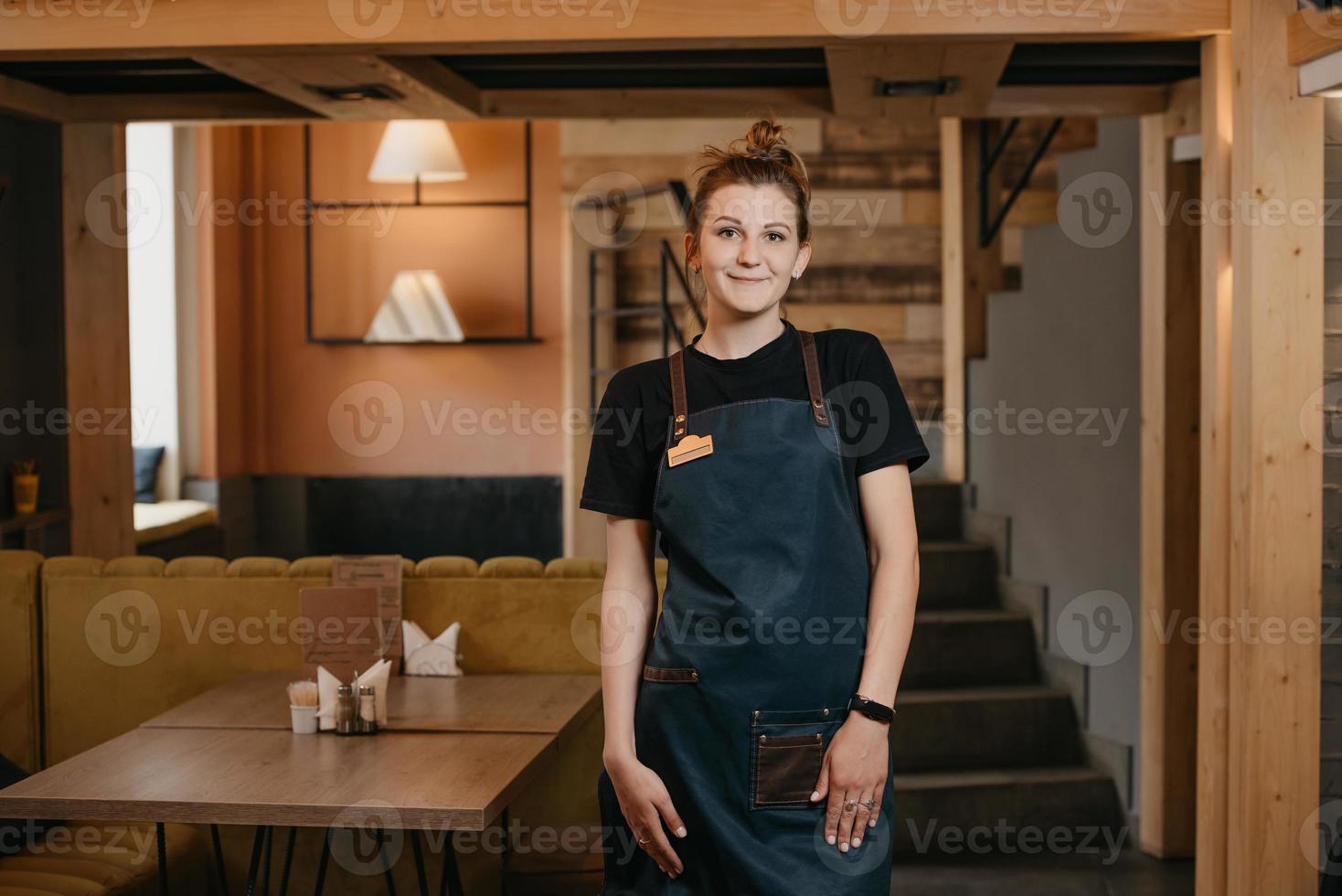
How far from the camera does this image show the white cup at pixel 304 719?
8.83 ft

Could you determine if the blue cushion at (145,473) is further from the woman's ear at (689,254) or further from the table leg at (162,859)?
the woman's ear at (689,254)

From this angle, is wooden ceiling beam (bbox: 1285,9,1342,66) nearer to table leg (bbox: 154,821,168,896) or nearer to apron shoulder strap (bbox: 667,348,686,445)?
apron shoulder strap (bbox: 667,348,686,445)

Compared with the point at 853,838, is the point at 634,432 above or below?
above

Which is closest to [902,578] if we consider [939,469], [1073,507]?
[1073,507]

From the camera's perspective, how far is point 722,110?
4.25 meters

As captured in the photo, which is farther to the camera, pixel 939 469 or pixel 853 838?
pixel 939 469

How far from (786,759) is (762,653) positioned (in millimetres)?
156

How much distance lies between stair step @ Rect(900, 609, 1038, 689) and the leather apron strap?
3.17 metres

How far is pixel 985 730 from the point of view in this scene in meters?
4.78

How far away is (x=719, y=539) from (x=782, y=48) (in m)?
2.25

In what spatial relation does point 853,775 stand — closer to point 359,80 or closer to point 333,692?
point 333,692

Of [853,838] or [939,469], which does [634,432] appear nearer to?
[853,838]

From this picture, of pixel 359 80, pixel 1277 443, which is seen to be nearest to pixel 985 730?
pixel 1277 443

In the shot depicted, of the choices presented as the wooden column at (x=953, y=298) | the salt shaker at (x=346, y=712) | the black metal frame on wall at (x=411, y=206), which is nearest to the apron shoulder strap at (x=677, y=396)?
the salt shaker at (x=346, y=712)
